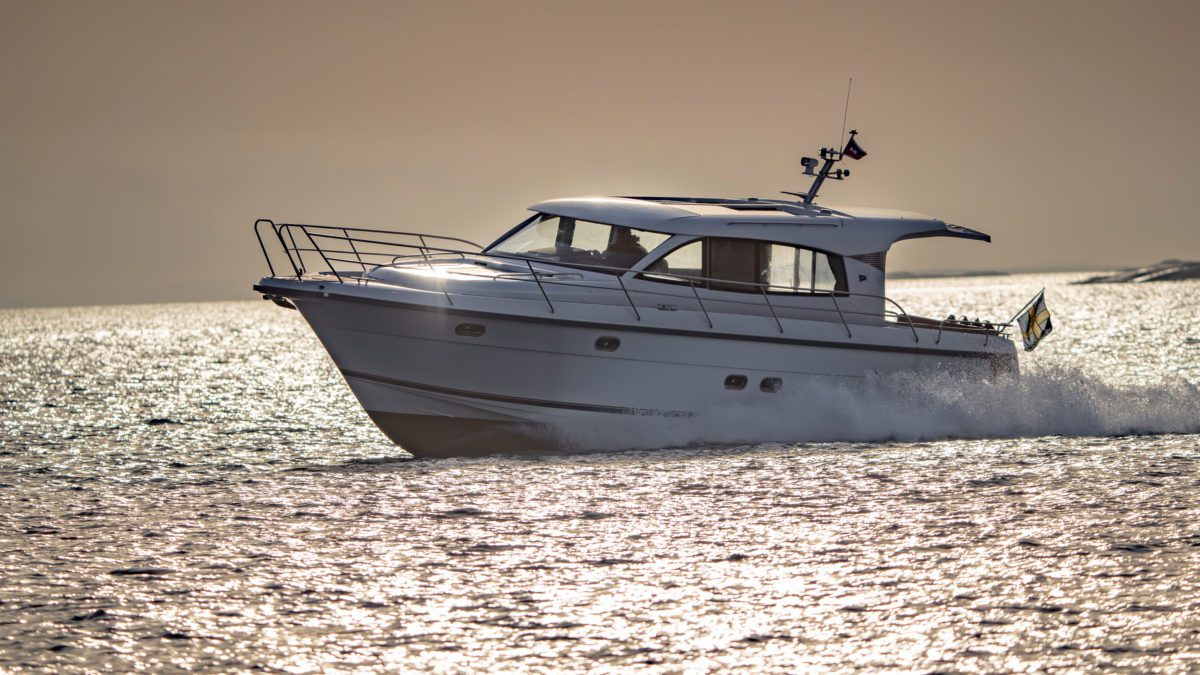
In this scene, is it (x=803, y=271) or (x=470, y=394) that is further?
(x=803, y=271)

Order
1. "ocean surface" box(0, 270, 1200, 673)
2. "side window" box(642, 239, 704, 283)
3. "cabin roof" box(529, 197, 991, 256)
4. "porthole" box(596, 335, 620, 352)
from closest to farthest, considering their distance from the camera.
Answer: "ocean surface" box(0, 270, 1200, 673) < "porthole" box(596, 335, 620, 352) < "side window" box(642, 239, 704, 283) < "cabin roof" box(529, 197, 991, 256)

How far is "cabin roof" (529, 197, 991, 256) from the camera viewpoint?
48.9ft

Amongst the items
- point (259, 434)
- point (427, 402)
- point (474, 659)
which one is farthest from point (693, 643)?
point (259, 434)

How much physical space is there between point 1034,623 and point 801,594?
54.5 inches

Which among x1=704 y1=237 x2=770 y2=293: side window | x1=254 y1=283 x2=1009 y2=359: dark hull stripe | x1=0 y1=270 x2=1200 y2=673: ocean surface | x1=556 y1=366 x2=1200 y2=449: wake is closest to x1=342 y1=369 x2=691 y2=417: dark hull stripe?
x1=556 y1=366 x2=1200 y2=449: wake

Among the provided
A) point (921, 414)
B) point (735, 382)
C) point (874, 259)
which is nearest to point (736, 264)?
point (735, 382)

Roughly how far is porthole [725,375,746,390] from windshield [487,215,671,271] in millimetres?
1804

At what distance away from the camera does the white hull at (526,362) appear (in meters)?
13.3

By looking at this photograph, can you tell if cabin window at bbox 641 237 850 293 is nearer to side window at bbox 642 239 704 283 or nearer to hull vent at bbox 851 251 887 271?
side window at bbox 642 239 704 283

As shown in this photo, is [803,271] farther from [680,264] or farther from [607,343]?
[607,343]

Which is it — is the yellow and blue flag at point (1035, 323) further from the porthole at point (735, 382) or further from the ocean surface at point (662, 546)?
the porthole at point (735, 382)

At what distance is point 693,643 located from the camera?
21.4ft

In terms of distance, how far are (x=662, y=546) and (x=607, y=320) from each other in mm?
4859

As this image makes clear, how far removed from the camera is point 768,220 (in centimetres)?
1527
